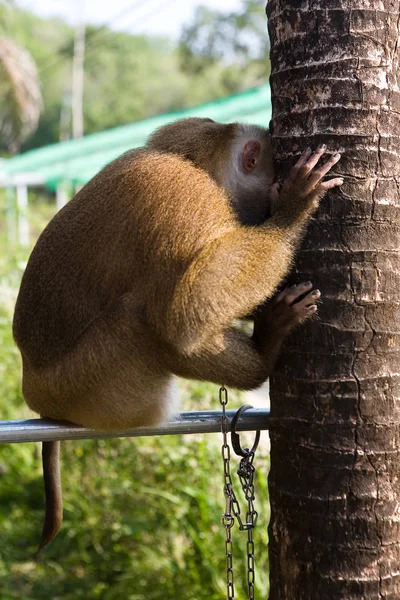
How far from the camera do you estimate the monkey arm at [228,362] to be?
3109mm

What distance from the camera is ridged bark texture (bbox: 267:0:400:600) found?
2.62 metres

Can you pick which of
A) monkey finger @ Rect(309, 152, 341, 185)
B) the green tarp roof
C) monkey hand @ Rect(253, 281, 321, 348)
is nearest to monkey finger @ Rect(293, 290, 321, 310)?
monkey hand @ Rect(253, 281, 321, 348)

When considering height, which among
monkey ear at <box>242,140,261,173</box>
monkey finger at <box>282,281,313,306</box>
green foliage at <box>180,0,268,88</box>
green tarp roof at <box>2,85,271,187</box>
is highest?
green foliage at <box>180,0,268,88</box>

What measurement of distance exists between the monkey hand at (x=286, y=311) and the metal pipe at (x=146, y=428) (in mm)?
296

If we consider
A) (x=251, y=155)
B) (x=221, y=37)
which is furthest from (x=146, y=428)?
(x=221, y=37)

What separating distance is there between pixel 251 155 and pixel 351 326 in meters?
1.04

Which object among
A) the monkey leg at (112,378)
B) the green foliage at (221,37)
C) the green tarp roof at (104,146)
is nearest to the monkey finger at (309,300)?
the monkey leg at (112,378)

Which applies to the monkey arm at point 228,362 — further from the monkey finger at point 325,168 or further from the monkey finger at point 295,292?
the monkey finger at point 325,168

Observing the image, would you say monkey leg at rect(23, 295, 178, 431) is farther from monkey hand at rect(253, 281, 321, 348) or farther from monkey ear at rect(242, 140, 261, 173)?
monkey ear at rect(242, 140, 261, 173)

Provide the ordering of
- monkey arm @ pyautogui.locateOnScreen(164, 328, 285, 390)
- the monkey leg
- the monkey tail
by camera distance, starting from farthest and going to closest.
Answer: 1. the monkey tail
2. the monkey leg
3. monkey arm @ pyautogui.locateOnScreen(164, 328, 285, 390)

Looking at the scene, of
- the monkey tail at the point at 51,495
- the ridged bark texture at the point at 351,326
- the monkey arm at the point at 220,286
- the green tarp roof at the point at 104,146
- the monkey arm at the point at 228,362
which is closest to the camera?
the ridged bark texture at the point at 351,326

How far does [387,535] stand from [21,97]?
11.9m

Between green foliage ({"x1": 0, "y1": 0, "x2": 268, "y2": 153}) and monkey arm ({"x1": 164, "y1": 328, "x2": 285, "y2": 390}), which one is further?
green foliage ({"x1": 0, "y1": 0, "x2": 268, "y2": 153})

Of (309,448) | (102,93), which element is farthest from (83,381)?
(102,93)
